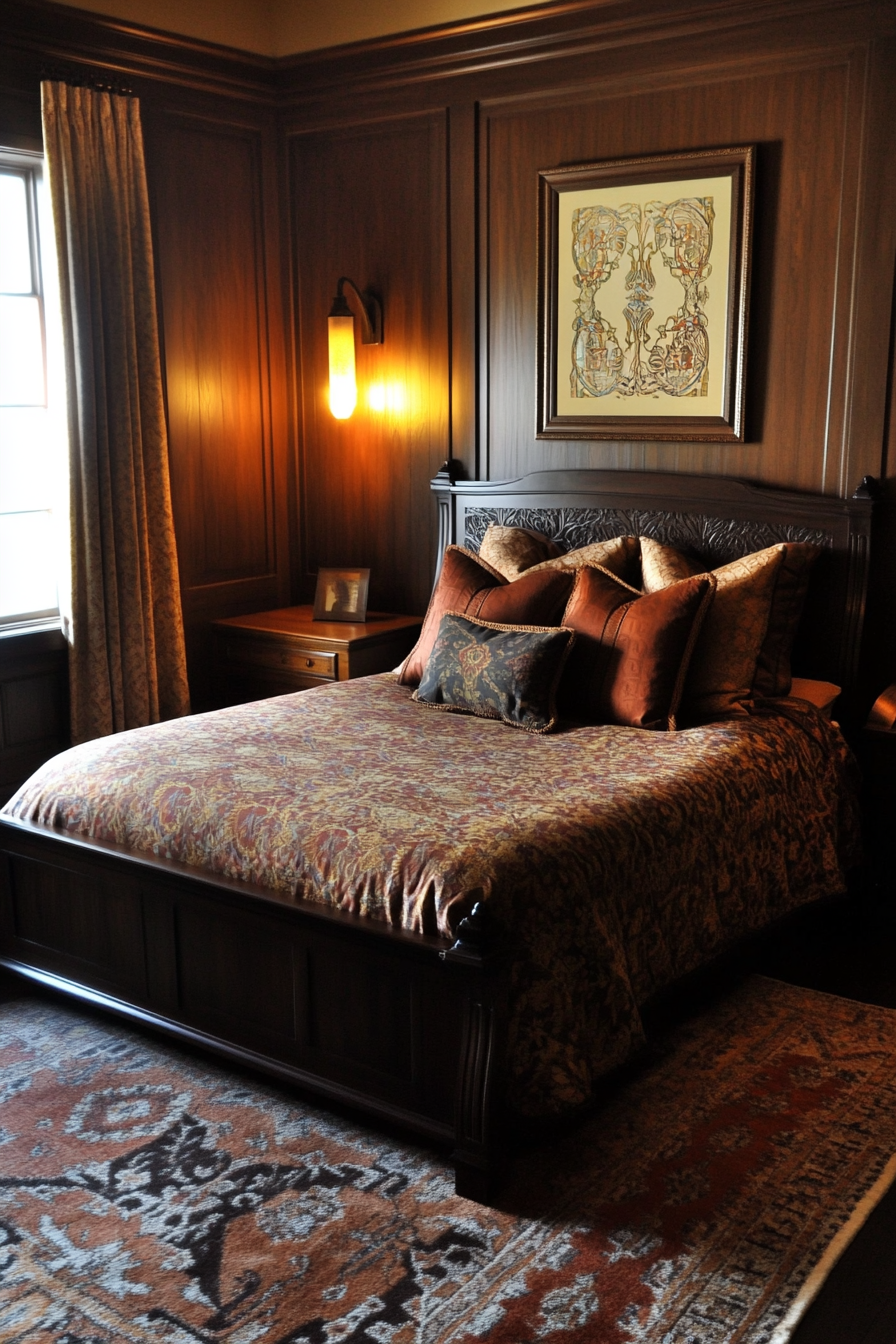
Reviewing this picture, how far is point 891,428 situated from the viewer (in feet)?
11.7

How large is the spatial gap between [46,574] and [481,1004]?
8.65 ft

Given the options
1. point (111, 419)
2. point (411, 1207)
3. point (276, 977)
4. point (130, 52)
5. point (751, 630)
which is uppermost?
point (130, 52)

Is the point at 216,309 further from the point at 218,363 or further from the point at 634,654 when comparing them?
the point at 634,654

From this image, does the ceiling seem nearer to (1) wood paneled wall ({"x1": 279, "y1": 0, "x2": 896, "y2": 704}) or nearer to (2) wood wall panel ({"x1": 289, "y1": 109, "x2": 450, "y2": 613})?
(1) wood paneled wall ({"x1": 279, "y1": 0, "x2": 896, "y2": 704})

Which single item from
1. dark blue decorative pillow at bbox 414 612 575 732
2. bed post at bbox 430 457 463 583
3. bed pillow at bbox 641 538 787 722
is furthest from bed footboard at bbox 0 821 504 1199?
bed post at bbox 430 457 463 583

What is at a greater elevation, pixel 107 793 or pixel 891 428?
pixel 891 428

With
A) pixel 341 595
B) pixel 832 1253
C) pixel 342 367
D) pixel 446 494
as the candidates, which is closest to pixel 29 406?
pixel 342 367

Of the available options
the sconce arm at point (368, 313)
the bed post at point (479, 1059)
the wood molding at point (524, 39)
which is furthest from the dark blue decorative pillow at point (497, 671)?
the wood molding at point (524, 39)

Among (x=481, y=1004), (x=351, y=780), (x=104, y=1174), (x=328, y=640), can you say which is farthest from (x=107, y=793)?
(x=328, y=640)

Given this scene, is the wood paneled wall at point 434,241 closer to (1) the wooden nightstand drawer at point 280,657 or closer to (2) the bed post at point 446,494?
(2) the bed post at point 446,494

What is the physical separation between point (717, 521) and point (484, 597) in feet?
2.51

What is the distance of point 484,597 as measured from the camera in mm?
3770

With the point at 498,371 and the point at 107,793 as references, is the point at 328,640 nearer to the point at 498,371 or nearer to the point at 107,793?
the point at 498,371

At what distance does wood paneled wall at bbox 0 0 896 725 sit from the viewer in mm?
3596
